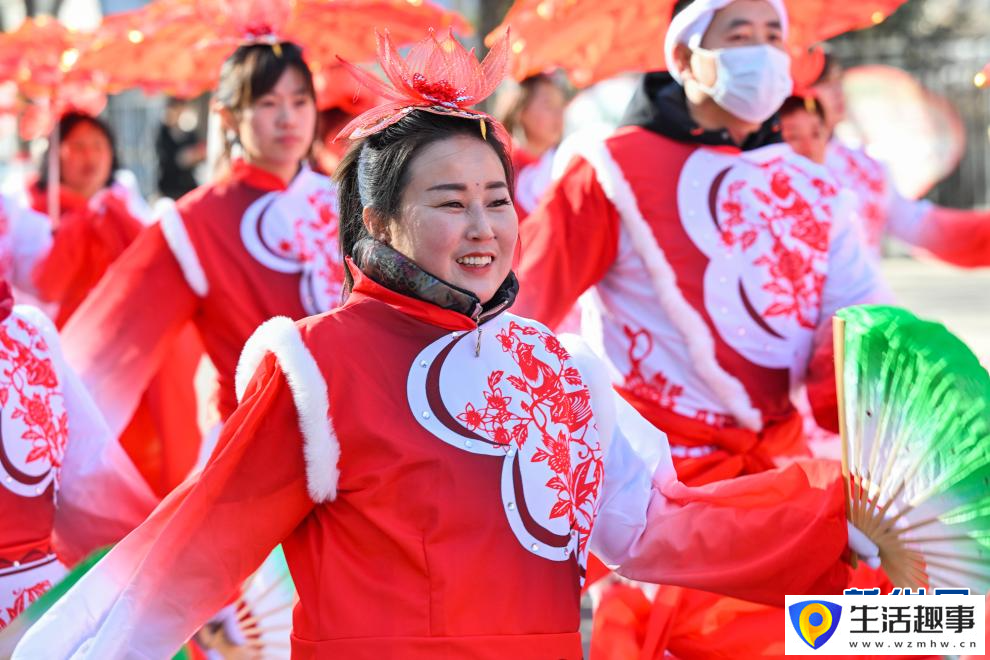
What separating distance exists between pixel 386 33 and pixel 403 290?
46 cm

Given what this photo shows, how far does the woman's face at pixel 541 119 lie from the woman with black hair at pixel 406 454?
17.5 feet

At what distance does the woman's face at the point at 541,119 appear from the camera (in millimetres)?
8055

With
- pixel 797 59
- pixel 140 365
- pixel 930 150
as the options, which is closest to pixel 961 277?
pixel 930 150

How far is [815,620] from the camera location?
9.70 ft

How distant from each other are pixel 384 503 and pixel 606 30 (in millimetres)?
2323

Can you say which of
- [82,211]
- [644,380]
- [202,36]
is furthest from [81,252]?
[644,380]

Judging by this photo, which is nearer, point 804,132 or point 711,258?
point 711,258

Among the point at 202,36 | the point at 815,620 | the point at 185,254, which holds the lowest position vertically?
the point at 815,620

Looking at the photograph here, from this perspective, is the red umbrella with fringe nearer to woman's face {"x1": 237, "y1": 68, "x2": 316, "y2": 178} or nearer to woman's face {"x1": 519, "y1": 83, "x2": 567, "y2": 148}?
woman's face {"x1": 237, "y1": 68, "x2": 316, "y2": 178}

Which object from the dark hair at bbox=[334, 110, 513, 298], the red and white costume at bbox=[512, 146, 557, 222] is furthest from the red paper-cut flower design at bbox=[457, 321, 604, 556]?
the red and white costume at bbox=[512, 146, 557, 222]

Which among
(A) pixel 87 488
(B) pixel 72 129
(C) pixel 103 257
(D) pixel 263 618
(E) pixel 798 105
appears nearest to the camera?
(D) pixel 263 618

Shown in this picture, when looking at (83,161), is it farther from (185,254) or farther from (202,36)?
(185,254)

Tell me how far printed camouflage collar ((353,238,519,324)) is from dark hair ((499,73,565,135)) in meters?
5.52

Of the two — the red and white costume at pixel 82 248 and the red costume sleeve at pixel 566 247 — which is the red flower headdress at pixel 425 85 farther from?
the red and white costume at pixel 82 248
